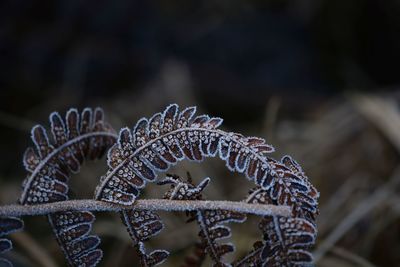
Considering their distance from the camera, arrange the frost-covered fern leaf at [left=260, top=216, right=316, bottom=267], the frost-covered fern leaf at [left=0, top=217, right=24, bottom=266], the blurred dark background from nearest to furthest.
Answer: the frost-covered fern leaf at [left=260, top=216, right=316, bottom=267] < the frost-covered fern leaf at [left=0, top=217, right=24, bottom=266] < the blurred dark background

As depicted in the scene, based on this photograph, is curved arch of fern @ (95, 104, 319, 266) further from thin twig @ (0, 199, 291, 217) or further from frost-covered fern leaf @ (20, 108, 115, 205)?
frost-covered fern leaf @ (20, 108, 115, 205)

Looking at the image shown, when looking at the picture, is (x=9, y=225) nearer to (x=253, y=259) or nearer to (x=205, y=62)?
(x=253, y=259)

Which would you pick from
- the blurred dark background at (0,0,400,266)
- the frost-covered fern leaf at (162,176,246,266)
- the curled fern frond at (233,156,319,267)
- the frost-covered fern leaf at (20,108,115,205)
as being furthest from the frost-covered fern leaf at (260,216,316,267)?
the blurred dark background at (0,0,400,266)

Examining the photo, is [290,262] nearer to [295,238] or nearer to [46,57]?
[295,238]

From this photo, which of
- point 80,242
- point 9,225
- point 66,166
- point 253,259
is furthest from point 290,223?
point 9,225

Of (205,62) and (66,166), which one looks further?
(205,62)

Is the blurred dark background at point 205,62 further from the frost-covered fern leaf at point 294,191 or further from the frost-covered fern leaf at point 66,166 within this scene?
the frost-covered fern leaf at point 294,191
